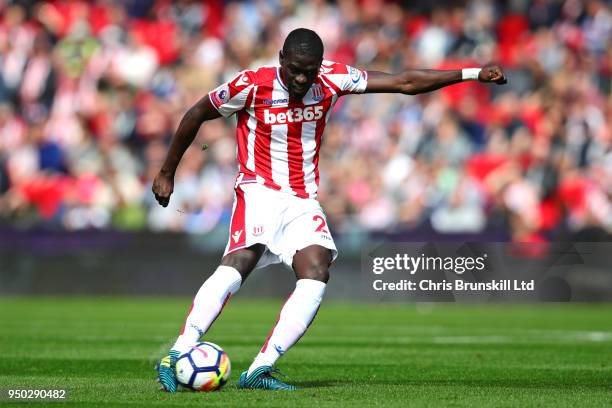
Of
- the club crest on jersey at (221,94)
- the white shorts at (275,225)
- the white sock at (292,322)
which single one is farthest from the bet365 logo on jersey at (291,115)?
the white sock at (292,322)

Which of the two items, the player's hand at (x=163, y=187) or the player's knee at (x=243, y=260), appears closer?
the player's knee at (x=243, y=260)

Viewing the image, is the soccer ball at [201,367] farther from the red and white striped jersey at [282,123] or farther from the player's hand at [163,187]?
the red and white striped jersey at [282,123]

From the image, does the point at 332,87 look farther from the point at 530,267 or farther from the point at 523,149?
the point at 523,149

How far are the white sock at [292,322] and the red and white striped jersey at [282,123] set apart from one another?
2.35ft

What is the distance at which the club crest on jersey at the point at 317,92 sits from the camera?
8.01 meters

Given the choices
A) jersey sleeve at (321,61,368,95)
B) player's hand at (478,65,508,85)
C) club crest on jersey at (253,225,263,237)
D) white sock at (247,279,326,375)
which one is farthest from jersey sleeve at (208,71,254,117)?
player's hand at (478,65,508,85)

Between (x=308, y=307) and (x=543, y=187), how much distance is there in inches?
481

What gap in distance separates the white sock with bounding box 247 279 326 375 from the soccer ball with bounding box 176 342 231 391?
0.75 ft

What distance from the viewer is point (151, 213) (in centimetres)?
1966

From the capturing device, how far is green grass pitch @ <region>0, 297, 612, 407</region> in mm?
7418

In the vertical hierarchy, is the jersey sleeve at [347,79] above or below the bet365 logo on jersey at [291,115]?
above

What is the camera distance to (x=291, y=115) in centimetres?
802

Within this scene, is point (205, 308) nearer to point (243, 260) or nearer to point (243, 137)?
point (243, 260)

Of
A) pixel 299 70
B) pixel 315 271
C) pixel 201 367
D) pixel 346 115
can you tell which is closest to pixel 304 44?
pixel 299 70
